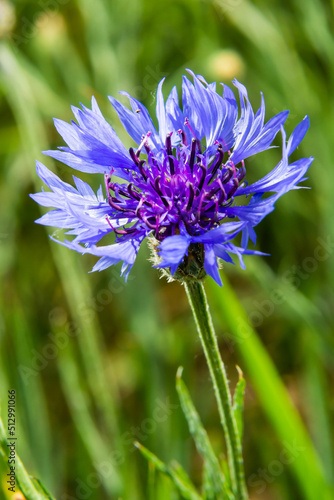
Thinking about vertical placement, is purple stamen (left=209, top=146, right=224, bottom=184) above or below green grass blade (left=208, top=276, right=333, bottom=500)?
above

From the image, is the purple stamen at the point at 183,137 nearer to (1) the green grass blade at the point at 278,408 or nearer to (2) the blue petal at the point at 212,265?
(2) the blue petal at the point at 212,265

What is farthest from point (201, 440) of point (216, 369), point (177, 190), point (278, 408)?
point (177, 190)

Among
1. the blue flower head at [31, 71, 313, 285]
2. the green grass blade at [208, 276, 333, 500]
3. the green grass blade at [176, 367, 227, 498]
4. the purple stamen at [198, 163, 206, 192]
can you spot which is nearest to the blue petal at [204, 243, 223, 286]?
the blue flower head at [31, 71, 313, 285]

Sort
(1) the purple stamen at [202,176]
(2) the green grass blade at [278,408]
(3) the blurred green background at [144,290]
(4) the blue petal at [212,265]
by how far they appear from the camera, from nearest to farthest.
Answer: (4) the blue petal at [212,265]
(1) the purple stamen at [202,176]
(2) the green grass blade at [278,408]
(3) the blurred green background at [144,290]

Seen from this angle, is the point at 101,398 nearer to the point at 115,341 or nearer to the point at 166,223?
the point at 115,341

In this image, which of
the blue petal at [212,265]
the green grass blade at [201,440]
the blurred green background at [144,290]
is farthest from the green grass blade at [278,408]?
the blue petal at [212,265]

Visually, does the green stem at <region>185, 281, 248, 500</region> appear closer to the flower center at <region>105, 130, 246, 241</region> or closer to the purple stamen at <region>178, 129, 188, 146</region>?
the flower center at <region>105, 130, 246, 241</region>
